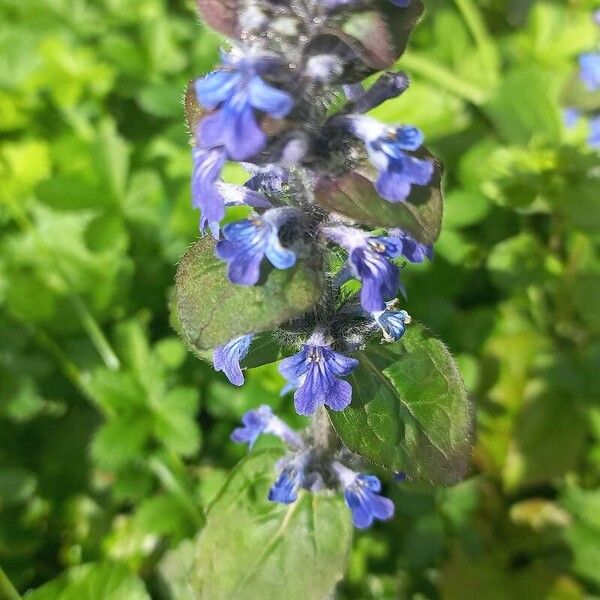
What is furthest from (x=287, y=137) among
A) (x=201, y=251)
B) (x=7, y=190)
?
(x=7, y=190)

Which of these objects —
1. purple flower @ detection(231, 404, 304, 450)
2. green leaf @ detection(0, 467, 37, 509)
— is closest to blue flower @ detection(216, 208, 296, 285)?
purple flower @ detection(231, 404, 304, 450)

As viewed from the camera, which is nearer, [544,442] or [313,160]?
[313,160]

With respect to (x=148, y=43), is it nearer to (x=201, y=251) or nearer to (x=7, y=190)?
(x=7, y=190)

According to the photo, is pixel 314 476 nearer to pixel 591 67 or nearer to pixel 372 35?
pixel 372 35

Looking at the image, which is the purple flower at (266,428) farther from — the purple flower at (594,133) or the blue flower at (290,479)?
the purple flower at (594,133)

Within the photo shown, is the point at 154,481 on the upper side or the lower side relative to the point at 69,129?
lower

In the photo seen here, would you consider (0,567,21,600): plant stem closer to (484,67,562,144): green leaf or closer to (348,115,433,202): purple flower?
(348,115,433,202): purple flower

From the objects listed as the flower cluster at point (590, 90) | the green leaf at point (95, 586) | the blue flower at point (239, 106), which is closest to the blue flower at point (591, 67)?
the flower cluster at point (590, 90)

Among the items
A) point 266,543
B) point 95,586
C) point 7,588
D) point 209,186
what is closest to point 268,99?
point 209,186
